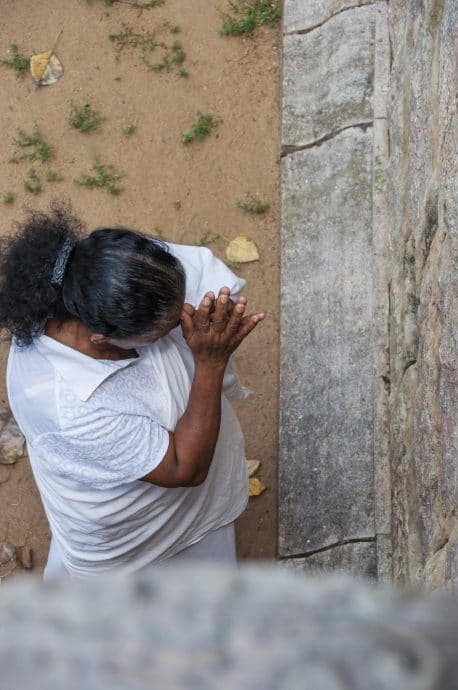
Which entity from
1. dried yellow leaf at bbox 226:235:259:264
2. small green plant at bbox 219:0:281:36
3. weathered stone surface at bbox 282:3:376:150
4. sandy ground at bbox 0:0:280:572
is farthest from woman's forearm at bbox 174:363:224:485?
Answer: small green plant at bbox 219:0:281:36

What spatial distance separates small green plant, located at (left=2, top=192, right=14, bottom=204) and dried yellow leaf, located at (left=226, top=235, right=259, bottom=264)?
3.99ft

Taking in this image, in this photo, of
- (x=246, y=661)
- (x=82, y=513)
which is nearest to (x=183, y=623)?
(x=246, y=661)

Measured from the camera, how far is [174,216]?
164 inches

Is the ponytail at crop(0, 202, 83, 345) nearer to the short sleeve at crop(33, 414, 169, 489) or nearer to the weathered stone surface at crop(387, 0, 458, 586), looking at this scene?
the short sleeve at crop(33, 414, 169, 489)

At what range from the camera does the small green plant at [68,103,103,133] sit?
4395 mm

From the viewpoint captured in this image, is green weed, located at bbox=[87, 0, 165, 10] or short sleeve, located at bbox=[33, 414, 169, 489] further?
green weed, located at bbox=[87, 0, 165, 10]

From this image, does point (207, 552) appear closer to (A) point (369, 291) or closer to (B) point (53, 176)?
(A) point (369, 291)

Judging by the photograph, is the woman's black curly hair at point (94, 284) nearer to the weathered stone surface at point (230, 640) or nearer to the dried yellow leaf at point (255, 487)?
the weathered stone surface at point (230, 640)

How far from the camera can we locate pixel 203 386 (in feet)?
6.74

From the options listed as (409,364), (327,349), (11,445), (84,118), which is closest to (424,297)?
(409,364)

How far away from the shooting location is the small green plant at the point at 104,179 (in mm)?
4258

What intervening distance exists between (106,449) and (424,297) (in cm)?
120

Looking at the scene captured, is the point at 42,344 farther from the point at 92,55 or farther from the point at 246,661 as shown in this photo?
the point at 92,55

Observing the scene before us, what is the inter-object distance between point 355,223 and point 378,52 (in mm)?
886
